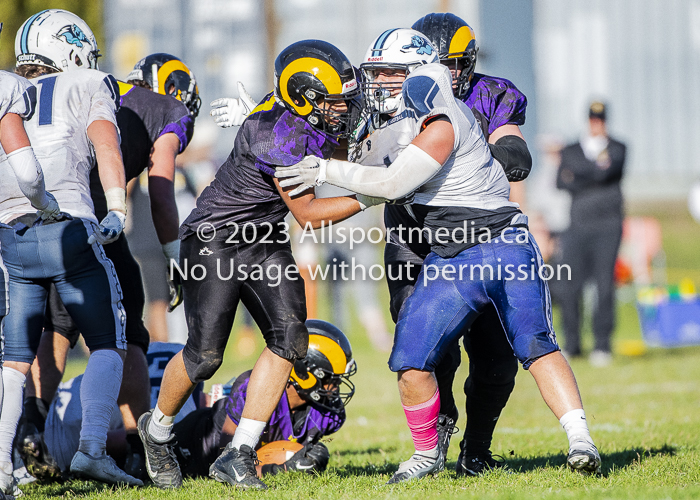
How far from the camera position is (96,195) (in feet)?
14.4

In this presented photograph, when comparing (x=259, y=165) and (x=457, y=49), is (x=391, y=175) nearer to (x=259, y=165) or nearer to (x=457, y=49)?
(x=259, y=165)

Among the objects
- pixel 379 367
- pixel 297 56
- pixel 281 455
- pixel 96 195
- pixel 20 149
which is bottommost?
pixel 379 367

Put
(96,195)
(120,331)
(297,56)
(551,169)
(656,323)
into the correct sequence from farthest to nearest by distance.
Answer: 1. (551,169)
2. (656,323)
3. (96,195)
4. (120,331)
5. (297,56)

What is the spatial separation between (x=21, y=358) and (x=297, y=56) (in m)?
1.88

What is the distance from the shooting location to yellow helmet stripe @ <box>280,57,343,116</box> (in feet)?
12.0

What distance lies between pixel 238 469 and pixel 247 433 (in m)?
0.17

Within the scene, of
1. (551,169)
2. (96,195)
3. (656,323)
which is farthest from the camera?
(551,169)

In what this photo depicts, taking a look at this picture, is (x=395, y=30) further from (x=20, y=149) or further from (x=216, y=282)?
(x=20, y=149)

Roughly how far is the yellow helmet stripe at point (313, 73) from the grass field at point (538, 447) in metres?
1.64

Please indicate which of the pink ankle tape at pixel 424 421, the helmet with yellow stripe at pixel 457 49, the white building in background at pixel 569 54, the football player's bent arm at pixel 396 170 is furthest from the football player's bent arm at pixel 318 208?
the white building in background at pixel 569 54

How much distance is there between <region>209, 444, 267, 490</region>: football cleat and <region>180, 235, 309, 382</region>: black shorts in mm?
377

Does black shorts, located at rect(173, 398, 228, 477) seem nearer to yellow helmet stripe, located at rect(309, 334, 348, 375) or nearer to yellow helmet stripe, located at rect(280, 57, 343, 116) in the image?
yellow helmet stripe, located at rect(309, 334, 348, 375)

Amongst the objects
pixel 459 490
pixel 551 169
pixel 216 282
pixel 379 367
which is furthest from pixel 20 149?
pixel 551 169

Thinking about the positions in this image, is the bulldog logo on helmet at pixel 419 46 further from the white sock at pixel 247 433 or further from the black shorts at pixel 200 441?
the black shorts at pixel 200 441
